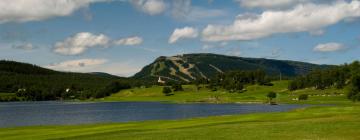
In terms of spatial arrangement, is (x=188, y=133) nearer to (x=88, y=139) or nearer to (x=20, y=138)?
(x=88, y=139)

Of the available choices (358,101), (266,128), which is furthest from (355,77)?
(266,128)

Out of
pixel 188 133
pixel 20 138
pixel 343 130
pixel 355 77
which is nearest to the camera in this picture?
pixel 343 130

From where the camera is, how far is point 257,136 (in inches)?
1793

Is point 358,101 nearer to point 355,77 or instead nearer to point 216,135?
point 355,77

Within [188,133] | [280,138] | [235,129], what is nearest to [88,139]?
[188,133]

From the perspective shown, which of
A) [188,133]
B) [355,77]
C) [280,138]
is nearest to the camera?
[280,138]

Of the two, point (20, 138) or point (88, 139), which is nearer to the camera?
point (88, 139)

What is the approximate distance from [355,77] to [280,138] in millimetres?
142039

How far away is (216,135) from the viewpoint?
47875 millimetres

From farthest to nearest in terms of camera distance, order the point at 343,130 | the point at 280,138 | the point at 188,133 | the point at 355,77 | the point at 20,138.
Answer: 1. the point at 355,77
2. the point at 20,138
3. the point at 188,133
4. the point at 343,130
5. the point at 280,138

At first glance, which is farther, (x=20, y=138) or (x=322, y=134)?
(x=20, y=138)

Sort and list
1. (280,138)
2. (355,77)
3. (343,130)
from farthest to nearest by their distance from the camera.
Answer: (355,77) < (343,130) < (280,138)

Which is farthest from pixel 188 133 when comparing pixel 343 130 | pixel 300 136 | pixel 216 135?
pixel 343 130

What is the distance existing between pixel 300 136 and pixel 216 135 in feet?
25.6
